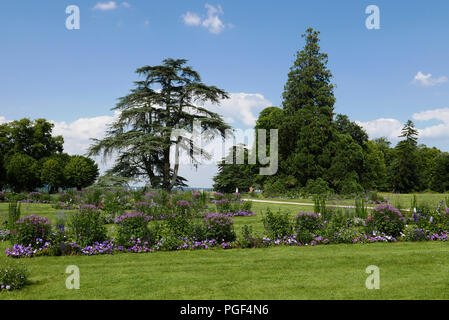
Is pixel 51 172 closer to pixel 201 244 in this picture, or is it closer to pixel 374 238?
pixel 201 244

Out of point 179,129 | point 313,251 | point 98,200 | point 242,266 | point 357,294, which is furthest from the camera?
point 179,129

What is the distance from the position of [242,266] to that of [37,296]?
9.50 feet

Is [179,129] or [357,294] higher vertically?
[179,129]

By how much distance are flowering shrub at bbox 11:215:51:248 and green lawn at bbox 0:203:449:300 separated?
43 centimetres

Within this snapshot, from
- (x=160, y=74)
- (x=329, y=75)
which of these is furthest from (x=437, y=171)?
(x=160, y=74)

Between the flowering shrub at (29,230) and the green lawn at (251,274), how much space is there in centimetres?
43

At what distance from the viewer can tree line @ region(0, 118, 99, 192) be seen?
1259 inches

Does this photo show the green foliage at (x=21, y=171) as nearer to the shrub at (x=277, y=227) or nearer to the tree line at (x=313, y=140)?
the tree line at (x=313, y=140)

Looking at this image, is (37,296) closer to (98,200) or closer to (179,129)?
(98,200)

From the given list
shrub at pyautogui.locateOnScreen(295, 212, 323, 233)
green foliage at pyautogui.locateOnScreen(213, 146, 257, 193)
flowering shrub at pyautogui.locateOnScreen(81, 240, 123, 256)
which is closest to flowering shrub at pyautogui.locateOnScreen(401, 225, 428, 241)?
shrub at pyautogui.locateOnScreen(295, 212, 323, 233)

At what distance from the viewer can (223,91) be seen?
20.4 m

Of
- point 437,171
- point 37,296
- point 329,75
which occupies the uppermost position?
point 329,75

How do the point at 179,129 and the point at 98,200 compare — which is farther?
the point at 179,129
